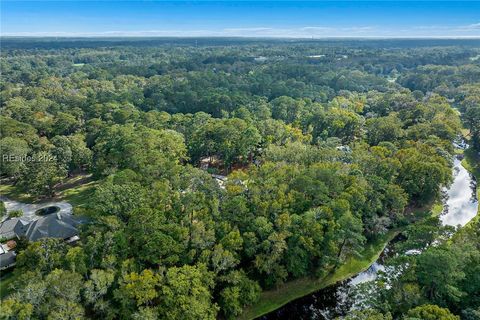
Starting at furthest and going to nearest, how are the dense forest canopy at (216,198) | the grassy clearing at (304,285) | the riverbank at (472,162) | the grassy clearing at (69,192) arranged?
1. the riverbank at (472,162)
2. the grassy clearing at (69,192)
3. the grassy clearing at (304,285)
4. the dense forest canopy at (216,198)

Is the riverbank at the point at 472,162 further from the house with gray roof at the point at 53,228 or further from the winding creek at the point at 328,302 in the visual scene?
the house with gray roof at the point at 53,228

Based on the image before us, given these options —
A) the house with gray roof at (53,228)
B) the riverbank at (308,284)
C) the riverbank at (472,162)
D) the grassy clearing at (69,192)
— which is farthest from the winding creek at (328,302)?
the grassy clearing at (69,192)

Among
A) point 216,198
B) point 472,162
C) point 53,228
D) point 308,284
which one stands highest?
point 216,198

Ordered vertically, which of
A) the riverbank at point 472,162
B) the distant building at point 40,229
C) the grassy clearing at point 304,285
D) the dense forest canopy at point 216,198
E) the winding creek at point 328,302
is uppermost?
the dense forest canopy at point 216,198

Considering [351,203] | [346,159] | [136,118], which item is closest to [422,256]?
[351,203]

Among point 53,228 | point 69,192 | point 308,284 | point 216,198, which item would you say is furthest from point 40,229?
point 308,284

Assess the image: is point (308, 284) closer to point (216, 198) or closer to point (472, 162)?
point (216, 198)

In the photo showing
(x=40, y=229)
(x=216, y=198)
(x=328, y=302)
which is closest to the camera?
(x=328, y=302)

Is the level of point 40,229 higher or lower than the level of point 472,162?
higher
